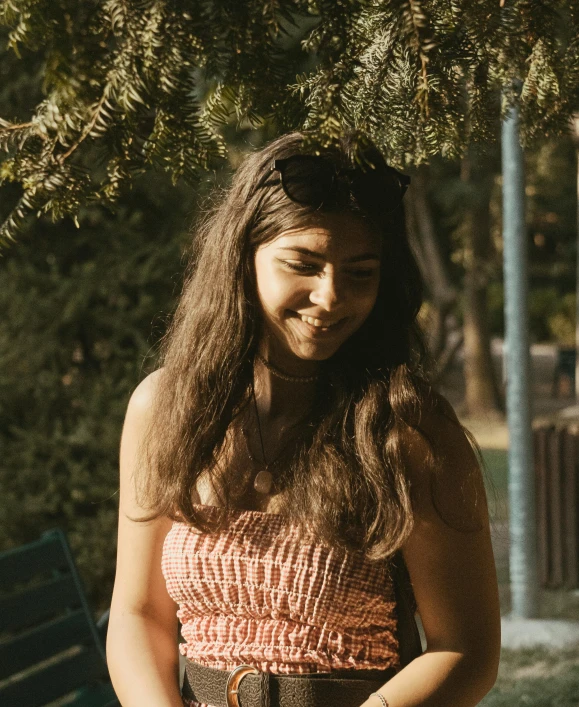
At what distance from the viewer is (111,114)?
4.57 feet

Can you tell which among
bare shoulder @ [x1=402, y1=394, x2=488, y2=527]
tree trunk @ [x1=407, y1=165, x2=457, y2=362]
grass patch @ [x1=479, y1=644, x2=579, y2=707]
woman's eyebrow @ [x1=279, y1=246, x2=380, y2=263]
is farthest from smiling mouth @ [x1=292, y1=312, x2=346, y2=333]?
tree trunk @ [x1=407, y1=165, x2=457, y2=362]

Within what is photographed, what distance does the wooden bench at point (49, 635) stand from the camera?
2.84 metres

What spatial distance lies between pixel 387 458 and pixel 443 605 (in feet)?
0.94

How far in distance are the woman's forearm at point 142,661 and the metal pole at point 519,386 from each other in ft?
13.4

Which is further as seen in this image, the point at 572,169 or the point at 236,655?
the point at 572,169

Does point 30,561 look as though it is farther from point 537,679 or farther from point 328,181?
point 537,679

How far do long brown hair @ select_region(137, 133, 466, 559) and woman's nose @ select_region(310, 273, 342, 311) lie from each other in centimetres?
11

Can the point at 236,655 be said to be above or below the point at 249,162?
below

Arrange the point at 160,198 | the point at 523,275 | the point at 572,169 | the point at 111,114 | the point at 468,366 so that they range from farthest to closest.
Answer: the point at 572,169 < the point at 468,366 < the point at 523,275 < the point at 160,198 < the point at 111,114

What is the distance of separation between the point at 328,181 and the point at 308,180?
4 centimetres

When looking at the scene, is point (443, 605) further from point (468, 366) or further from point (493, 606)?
point (468, 366)

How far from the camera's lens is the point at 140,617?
2.19 m

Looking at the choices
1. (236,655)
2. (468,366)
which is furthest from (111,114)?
(468,366)

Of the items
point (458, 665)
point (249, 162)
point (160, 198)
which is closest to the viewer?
point (458, 665)
